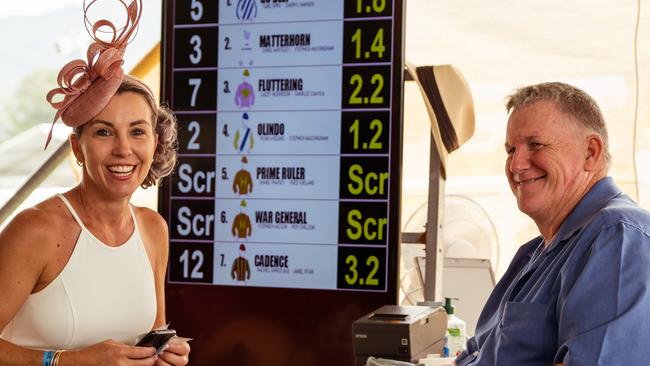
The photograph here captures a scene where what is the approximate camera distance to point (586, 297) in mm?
1798

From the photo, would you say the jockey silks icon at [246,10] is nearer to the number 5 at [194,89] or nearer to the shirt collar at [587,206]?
the number 5 at [194,89]

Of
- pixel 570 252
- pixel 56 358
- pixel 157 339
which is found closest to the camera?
pixel 570 252

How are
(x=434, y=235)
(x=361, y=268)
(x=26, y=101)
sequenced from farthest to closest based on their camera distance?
(x=26, y=101)
(x=361, y=268)
(x=434, y=235)

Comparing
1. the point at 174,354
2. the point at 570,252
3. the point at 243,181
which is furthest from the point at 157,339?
the point at 243,181

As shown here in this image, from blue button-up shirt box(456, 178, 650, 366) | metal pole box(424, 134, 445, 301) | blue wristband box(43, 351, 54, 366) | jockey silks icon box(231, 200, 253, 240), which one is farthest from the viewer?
jockey silks icon box(231, 200, 253, 240)

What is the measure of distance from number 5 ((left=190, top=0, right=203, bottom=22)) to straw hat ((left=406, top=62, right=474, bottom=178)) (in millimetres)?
1019

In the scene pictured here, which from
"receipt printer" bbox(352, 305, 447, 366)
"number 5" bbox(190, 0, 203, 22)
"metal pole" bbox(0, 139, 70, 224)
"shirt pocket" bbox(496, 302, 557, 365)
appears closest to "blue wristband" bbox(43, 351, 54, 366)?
"receipt printer" bbox(352, 305, 447, 366)

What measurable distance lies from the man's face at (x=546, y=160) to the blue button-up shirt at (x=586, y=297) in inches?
2.0

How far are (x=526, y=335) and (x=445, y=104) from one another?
1.62 m

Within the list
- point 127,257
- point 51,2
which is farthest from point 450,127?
point 51,2

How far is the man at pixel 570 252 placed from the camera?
177cm

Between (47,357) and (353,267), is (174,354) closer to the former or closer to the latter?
(47,357)

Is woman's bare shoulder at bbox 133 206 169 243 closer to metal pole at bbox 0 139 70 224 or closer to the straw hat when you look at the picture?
the straw hat

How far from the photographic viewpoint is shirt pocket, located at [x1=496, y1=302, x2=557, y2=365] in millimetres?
1947
